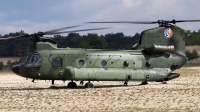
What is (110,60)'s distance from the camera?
84.6 feet

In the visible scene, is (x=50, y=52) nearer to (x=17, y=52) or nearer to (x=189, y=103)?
(x=189, y=103)

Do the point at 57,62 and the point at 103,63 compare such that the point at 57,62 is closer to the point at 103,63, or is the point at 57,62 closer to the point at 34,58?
the point at 34,58

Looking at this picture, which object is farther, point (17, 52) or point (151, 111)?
point (17, 52)

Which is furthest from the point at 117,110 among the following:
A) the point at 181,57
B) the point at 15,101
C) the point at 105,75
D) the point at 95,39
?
the point at 95,39

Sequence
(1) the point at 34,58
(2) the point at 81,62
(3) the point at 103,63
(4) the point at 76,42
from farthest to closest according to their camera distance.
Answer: (4) the point at 76,42 < (3) the point at 103,63 < (2) the point at 81,62 < (1) the point at 34,58

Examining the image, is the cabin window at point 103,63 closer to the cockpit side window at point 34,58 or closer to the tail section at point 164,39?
the tail section at point 164,39

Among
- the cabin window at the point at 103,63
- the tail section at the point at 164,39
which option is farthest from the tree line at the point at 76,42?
the cabin window at the point at 103,63

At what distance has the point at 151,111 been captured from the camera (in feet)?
49.2

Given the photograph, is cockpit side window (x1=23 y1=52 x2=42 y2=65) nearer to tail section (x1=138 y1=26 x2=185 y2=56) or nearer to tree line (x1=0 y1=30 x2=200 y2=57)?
tail section (x1=138 y1=26 x2=185 y2=56)

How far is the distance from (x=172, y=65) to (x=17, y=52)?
232 ft

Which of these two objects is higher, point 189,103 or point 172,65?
point 172,65

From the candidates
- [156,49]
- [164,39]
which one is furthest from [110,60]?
[164,39]

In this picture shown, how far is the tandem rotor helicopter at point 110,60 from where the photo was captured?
80.6 feet

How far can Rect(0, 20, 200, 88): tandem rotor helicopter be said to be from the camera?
2458 centimetres
